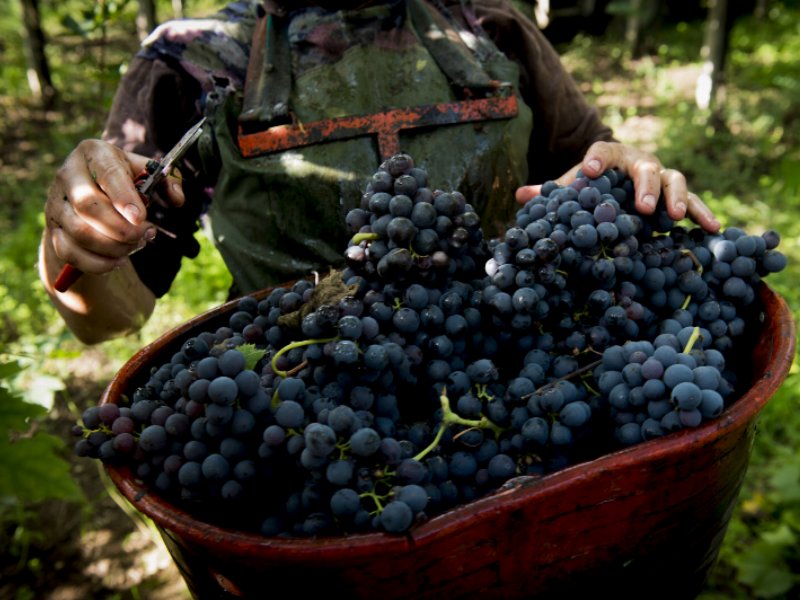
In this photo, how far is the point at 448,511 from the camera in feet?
2.96

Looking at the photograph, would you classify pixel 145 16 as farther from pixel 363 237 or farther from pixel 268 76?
pixel 363 237

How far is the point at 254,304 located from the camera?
4.60ft

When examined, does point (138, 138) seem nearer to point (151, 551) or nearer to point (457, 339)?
point (457, 339)

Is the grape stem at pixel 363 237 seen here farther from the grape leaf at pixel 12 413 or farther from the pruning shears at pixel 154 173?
the grape leaf at pixel 12 413

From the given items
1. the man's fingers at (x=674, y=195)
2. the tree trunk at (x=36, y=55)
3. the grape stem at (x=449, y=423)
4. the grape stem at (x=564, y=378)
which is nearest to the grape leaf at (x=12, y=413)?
the grape stem at (x=449, y=423)

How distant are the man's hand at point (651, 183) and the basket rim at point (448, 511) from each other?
1.16 feet

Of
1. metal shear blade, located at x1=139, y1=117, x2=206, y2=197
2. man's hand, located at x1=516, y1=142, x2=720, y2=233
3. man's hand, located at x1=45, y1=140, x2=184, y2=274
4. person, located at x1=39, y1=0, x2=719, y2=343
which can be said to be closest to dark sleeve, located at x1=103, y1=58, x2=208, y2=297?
person, located at x1=39, y1=0, x2=719, y2=343

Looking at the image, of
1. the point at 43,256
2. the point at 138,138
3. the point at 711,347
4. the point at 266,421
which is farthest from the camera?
the point at 138,138

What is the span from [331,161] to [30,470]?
1.11 metres

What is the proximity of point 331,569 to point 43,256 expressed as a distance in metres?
1.31

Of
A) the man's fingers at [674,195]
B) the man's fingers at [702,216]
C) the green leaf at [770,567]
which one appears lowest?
the green leaf at [770,567]

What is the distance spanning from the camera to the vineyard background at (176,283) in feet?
7.72

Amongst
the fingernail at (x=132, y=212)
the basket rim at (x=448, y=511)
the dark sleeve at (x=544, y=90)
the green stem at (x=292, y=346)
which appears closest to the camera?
the basket rim at (x=448, y=511)

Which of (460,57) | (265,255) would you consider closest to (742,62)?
(460,57)
